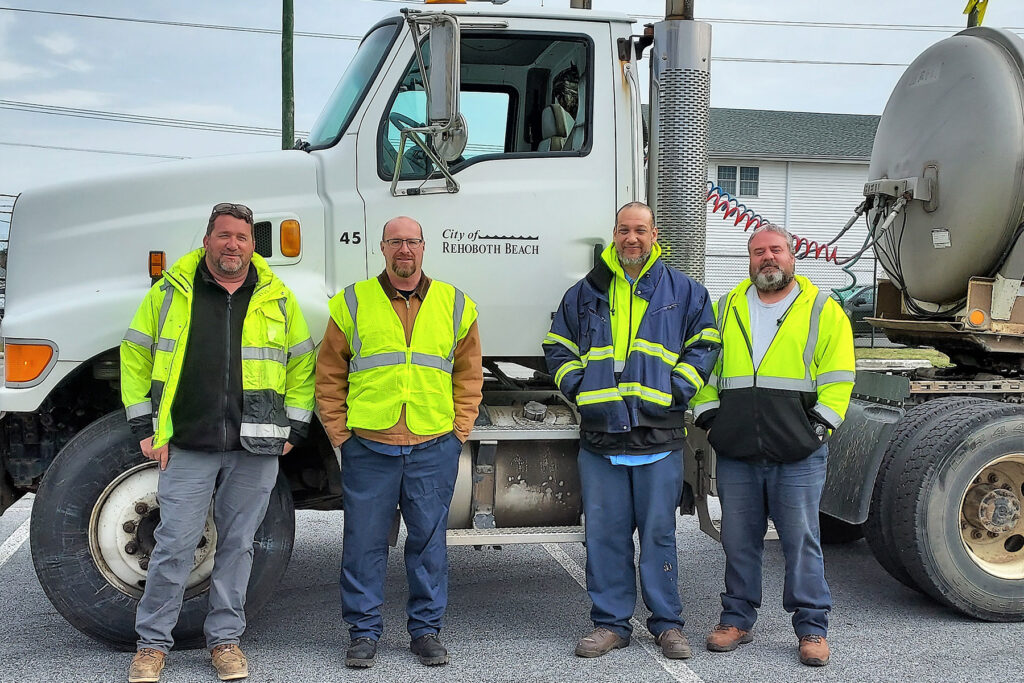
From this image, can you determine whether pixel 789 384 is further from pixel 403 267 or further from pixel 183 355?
pixel 183 355

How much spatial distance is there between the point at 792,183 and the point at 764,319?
28.3m

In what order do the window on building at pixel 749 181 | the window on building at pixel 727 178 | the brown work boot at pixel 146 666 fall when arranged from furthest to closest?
the window on building at pixel 749 181
the window on building at pixel 727 178
the brown work boot at pixel 146 666

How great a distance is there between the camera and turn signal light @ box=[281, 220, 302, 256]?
15.3ft

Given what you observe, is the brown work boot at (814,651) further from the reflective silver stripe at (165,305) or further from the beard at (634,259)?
the reflective silver stripe at (165,305)

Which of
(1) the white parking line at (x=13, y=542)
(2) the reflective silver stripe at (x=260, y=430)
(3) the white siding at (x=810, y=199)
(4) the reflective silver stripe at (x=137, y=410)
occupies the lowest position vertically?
(1) the white parking line at (x=13, y=542)

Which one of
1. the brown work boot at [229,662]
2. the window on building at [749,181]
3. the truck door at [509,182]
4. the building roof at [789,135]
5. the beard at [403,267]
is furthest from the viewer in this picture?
the window on building at [749,181]

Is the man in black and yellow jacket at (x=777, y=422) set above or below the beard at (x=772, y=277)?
below

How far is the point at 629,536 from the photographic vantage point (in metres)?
4.61

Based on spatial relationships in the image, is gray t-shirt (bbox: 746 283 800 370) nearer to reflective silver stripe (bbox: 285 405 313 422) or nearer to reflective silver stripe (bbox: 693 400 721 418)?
reflective silver stripe (bbox: 693 400 721 418)

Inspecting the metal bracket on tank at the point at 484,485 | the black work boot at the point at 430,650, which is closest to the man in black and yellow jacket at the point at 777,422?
the metal bracket on tank at the point at 484,485

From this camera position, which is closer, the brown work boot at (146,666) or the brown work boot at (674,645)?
the brown work boot at (146,666)

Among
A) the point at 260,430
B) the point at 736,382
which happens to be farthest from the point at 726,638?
the point at 260,430

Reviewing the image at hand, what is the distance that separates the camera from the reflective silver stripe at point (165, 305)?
4.15 metres

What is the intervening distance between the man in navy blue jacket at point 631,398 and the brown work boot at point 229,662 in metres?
1.49
